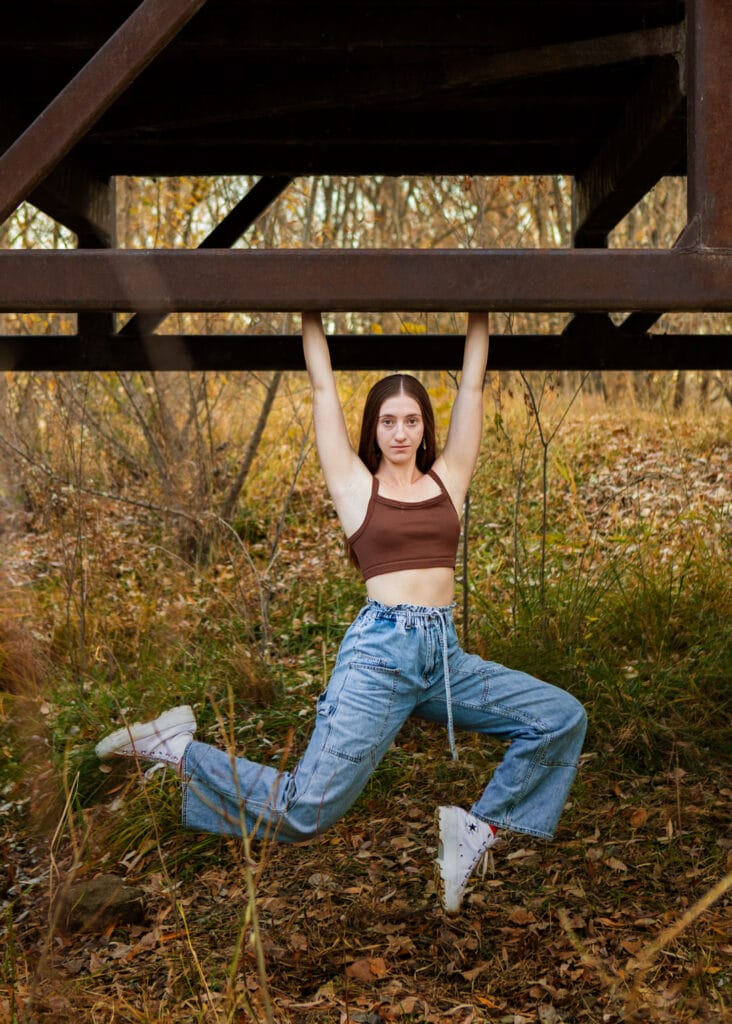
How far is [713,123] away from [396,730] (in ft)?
6.65

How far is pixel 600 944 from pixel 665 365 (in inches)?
97.9

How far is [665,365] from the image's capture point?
15.9 feet

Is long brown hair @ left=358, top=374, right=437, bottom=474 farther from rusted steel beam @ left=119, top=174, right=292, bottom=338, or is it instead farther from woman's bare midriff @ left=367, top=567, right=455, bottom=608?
rusted steel beam @ left=119, top=174, right=292, bottom=338

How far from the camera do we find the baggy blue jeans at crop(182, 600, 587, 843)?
3.37 meters

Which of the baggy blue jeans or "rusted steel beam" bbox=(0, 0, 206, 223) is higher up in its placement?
"rusted steel beam" bbox=(0, 0, 206, 223)

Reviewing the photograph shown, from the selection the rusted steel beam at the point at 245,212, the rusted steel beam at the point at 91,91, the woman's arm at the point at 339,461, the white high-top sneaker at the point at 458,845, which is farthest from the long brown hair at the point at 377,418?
the rusted steel beam at the point at 245,212

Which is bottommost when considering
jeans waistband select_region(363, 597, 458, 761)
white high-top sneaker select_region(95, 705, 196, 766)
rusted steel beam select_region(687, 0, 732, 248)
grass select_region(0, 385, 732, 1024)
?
grass select_region(0, 385, 732, 1024)

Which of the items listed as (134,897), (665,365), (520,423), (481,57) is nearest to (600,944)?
(134,897)

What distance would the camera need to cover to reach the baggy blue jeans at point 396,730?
3.37m

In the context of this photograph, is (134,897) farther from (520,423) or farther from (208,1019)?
(520,423)

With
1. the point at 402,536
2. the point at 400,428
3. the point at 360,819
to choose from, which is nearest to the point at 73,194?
the point at 400,428

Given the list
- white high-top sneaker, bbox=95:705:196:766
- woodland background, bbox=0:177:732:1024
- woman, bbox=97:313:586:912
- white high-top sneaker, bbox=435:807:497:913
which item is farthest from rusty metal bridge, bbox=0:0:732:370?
white high-top sneaker, bbox=435:807:497:913

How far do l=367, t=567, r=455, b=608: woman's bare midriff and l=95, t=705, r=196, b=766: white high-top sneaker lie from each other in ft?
2.70

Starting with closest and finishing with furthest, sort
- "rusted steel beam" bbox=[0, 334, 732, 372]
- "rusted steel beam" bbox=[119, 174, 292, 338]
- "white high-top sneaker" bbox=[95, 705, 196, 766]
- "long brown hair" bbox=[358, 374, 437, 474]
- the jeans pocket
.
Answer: the jeans pocket → "white high-top sneaker" bbox=[95, 705, 196, 766] → "long brown hair" bbox=[358, 374, 437, 474] → "rusted steel beam" bbox=[0, 334, 732, 372] → "rusted steel beam" bbox=[119, 174, 292, 338]
